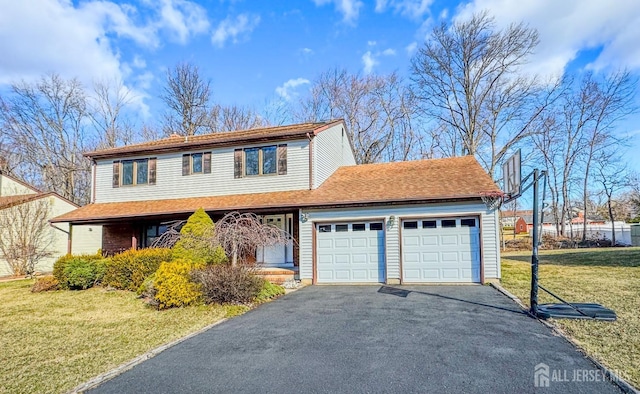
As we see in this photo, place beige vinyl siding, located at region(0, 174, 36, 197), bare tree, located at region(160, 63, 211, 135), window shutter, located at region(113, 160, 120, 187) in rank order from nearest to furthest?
window shutter, located at region(113, 160, 120, 187) < beige vinyl siding, located at region(0, 174, 36, 197) < bare tree, located at region(160, 63, 211, 135)

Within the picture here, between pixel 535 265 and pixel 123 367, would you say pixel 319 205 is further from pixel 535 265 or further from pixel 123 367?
pixel 123 367

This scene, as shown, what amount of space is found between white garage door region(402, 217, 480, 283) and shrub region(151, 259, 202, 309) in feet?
21.0

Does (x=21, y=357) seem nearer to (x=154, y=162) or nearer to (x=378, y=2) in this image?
(x=154, y=162)

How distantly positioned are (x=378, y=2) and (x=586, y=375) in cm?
1464

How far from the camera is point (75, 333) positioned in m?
6.64

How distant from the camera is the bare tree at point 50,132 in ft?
83.9

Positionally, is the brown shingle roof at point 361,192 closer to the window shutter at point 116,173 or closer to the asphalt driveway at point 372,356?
the window shutter at point 116,173

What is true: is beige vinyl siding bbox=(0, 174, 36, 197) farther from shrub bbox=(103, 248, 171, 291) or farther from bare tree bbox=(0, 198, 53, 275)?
shrub bbox=(103, 248, 171, 291)

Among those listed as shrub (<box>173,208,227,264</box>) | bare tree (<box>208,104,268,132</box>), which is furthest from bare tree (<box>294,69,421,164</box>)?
shrub (<box>173,208,227,264</box>)

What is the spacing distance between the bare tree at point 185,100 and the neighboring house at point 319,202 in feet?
41.6

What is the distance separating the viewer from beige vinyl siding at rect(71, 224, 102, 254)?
18.3 metres

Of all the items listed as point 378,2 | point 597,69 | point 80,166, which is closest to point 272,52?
point 378,2

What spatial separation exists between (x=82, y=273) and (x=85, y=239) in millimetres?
8489

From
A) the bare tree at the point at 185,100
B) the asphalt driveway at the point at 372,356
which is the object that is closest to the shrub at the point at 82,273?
the asphalt driveway at the point at 372,356
